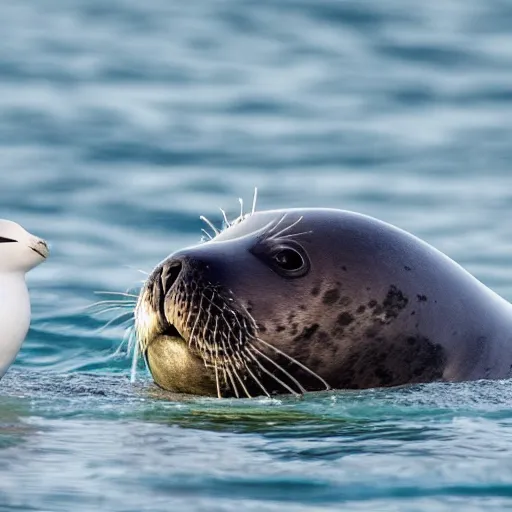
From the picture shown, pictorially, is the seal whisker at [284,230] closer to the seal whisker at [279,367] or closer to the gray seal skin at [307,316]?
the gray seal skin at [307,316]

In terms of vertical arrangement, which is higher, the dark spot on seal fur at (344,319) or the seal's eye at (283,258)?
the seal's eye at (283,258)

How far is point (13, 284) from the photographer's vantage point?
22.7 feet

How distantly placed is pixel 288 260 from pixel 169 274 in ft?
1.64

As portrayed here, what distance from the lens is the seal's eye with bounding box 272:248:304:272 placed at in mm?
6801

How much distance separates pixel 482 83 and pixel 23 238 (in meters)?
10.8

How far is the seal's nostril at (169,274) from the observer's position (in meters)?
6.68

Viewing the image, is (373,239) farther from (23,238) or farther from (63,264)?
(63,264)

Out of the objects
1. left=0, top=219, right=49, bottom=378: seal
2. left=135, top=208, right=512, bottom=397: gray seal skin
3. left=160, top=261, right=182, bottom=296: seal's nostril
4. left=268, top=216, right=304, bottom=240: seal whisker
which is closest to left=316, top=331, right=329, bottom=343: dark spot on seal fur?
left=135, top=208, right=512, bottom=397: gray seal skin

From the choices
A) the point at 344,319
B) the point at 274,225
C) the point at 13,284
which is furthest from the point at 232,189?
the point at 344,319

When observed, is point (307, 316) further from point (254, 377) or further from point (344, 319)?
point (254, 377)

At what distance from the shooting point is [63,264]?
38.6 ft

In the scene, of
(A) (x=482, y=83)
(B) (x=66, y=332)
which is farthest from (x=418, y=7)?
(B) (x=66, y=332)

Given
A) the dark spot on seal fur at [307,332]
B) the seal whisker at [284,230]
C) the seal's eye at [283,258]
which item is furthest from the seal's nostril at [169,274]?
the dark spot on seal fur at [307,332]

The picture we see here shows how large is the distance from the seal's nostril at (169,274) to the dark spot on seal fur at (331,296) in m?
0.61
